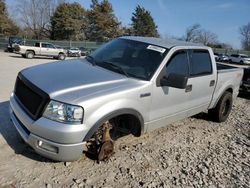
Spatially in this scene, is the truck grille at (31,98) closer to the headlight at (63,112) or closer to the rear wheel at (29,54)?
the headlight at (63,112)

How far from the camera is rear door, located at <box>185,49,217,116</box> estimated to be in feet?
16.3

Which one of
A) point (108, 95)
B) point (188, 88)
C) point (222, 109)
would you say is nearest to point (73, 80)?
point (108, 95)

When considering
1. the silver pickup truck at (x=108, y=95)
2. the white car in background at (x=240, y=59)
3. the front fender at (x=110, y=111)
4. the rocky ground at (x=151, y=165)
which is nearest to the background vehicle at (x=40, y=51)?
the silver pickup truck at (x=108, y=95)

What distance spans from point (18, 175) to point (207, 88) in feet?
12.3

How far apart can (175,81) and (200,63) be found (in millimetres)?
1524

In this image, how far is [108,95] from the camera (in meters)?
3.48

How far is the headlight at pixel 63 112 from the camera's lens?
10.6 ft

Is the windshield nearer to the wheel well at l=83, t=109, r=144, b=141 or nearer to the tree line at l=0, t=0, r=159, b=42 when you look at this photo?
the wheel well at l=83, t=109, r=144, b=141

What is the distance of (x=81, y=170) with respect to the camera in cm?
372

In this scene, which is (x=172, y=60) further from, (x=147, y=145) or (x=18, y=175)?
(x=18, y=175)

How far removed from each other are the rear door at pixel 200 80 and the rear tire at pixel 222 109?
2.43 feet

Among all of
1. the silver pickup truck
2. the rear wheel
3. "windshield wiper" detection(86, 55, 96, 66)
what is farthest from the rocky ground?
the rear wheel

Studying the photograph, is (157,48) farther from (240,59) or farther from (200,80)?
(240,59)

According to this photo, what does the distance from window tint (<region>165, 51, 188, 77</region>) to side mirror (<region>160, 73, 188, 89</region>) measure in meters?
0.17
